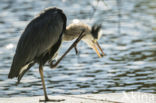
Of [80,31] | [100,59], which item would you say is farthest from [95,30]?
[100,59]

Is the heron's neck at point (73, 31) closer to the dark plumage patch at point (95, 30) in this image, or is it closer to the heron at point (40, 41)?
the dark plumage patch at point (95, 30)

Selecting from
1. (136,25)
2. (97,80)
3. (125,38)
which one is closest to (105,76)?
(97,80)

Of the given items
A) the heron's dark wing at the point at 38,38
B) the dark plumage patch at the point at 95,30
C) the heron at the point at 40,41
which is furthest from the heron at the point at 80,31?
the heron's dark wing at the point at 38,38

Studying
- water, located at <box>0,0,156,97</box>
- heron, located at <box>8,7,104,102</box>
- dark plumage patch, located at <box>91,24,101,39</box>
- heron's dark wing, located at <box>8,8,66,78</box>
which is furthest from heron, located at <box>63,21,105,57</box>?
water, located at <box>0,0,156,97</box>

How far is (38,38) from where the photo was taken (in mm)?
7562

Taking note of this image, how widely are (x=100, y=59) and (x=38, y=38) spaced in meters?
5.27

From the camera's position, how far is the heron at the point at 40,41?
7.46m

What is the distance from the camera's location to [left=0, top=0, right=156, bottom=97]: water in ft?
32.4

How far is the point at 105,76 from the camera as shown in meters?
10.8

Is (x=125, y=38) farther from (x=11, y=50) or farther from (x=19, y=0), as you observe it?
(x=19, y=0)

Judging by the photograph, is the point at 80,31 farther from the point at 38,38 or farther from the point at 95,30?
the point at 38,38

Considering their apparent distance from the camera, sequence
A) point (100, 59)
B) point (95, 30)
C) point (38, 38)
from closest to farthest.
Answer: point (38, 38) → point (95, 30) → point (100, 59)

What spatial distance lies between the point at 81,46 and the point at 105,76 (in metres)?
3.65

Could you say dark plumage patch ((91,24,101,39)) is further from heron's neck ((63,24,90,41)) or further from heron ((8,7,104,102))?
heron ((8,7,104,102))
